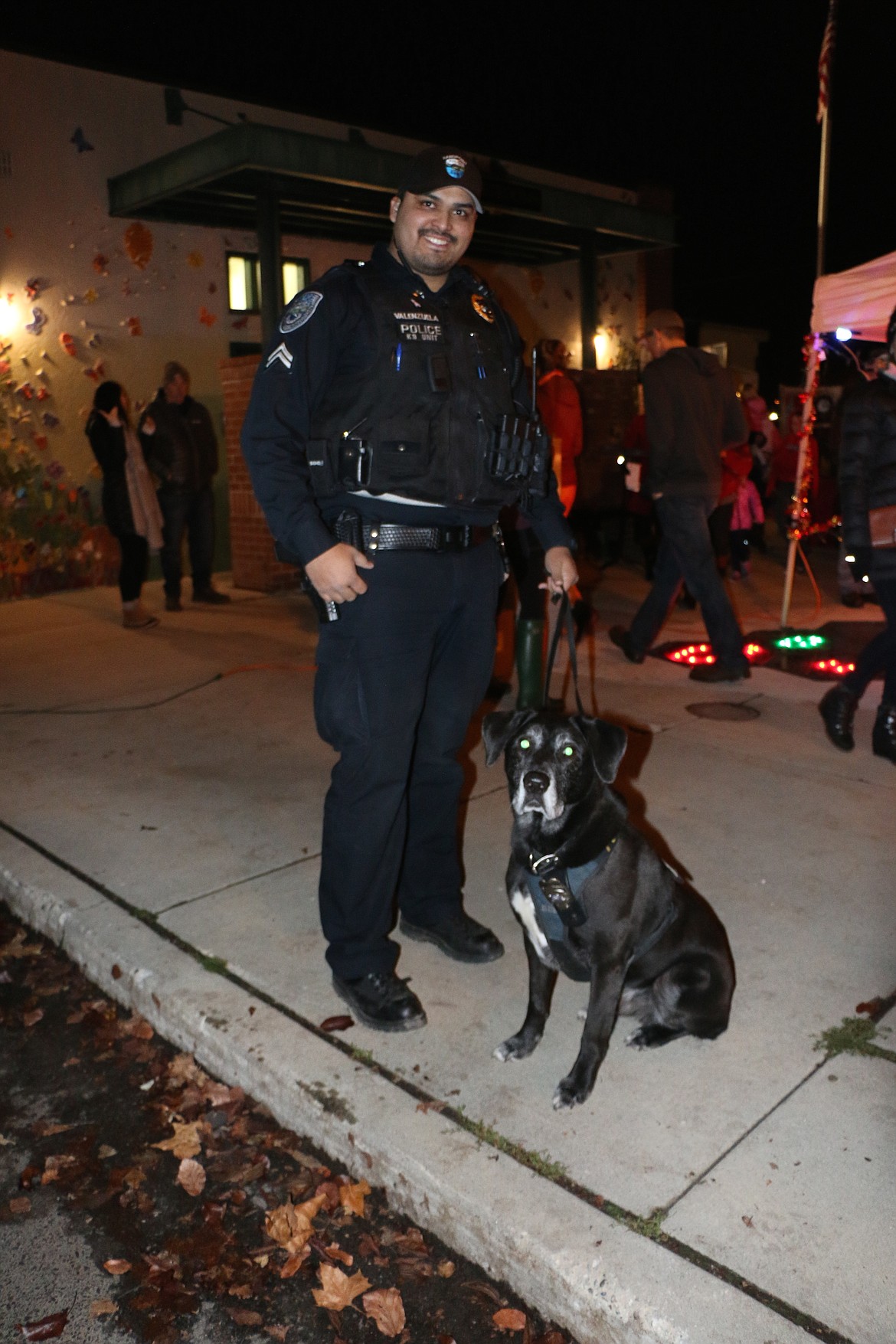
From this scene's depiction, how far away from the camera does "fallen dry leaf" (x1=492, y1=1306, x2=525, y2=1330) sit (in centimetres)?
218

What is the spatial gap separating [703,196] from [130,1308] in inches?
1421

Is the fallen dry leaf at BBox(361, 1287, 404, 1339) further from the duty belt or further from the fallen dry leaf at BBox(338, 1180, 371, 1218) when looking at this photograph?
the duty belt

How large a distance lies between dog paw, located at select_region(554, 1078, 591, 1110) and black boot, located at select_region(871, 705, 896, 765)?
3.12 metres

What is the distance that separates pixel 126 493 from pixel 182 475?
2.95ft

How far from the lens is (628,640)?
726 centimetres

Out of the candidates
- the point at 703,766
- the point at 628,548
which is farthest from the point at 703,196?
the point at 703,766

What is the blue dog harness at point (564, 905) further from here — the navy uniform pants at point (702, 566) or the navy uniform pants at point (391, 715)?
the navy uniform pants at point (702, 566)

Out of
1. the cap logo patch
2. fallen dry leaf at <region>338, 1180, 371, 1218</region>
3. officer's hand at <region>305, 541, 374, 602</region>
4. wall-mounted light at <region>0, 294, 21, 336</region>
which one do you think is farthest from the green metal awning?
fallen dry leaf at <region>338, 1180, 371, 1218</region>

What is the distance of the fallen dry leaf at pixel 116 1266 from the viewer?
236 cm

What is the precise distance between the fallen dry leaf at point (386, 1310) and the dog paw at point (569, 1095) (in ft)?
1.94

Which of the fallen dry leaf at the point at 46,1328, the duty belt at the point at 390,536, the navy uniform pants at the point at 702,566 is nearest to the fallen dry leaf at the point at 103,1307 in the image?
the fallen dry leaf at the point at 46,1328

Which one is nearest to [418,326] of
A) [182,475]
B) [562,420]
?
[562,420]

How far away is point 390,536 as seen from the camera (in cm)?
285

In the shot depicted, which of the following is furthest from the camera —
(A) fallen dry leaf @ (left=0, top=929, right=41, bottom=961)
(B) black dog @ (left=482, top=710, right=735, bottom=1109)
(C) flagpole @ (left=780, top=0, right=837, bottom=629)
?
(C) flagpole @ (left=780, top=0, right=837, bottom=629)
